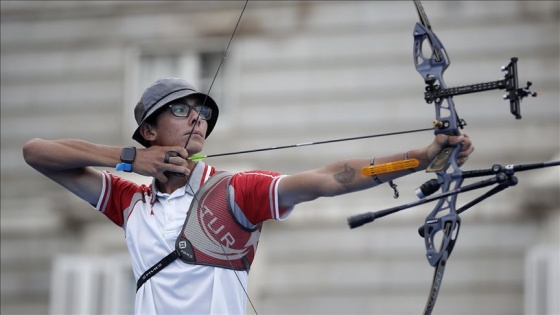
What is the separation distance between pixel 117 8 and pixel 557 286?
4.45 meters

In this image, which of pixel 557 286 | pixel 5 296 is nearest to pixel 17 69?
pixel 5 296

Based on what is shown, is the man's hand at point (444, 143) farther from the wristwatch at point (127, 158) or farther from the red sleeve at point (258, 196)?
the wristwatch at point (127, 158)

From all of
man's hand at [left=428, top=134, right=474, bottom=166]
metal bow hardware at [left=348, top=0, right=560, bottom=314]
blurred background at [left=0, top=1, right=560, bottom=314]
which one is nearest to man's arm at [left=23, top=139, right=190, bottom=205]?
metal bow hardware at [left=348, top=0, right=560, bottom=314]

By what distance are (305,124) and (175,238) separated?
19.8 feet

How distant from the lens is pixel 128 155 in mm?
4609

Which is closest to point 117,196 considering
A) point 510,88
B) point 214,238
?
point 214,238

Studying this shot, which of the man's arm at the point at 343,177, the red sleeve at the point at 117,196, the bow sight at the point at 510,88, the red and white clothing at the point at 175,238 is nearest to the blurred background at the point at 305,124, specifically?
the red sleeve at the point at 117,196

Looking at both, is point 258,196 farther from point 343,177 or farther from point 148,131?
point 148,131

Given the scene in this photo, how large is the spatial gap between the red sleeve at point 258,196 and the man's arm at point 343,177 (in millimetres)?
31

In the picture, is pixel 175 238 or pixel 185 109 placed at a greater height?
pixel 185 109

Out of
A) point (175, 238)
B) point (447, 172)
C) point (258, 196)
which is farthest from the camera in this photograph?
point (175, 238)

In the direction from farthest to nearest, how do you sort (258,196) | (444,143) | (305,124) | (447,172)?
1. (305,124)
2. (258,196)
3. (447,172)
4. (444,143)

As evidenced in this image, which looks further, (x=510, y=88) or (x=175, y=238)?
(x=175, y=238)

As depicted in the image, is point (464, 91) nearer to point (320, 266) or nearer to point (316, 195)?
point (316, 195)
